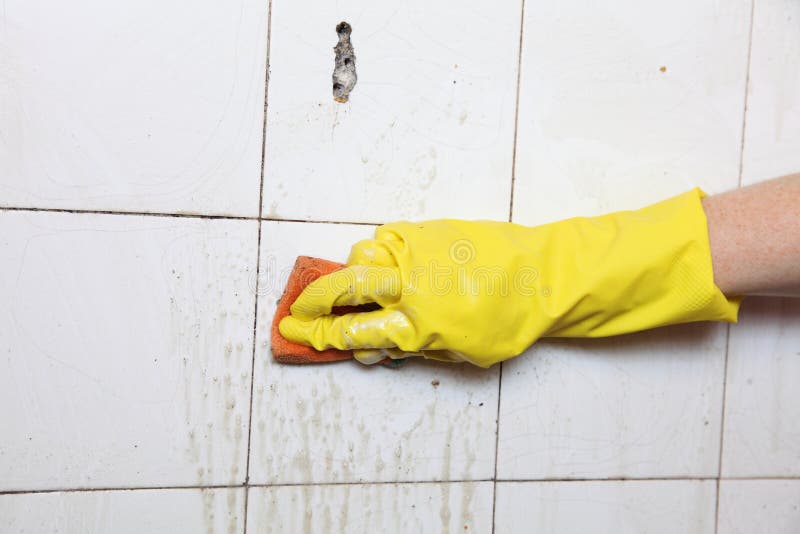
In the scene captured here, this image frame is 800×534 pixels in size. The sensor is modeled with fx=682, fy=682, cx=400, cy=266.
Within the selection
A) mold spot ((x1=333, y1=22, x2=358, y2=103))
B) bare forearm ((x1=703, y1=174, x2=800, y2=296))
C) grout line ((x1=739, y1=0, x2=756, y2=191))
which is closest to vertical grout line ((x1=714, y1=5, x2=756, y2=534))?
grout line ((x1=739, y1=0, x2=756, y2=191))

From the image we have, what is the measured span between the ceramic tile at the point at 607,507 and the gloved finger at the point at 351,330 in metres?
0.34

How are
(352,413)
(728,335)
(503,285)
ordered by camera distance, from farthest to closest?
(728,335) → (352,413) → (503,285)

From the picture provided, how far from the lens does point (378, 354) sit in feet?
3.22

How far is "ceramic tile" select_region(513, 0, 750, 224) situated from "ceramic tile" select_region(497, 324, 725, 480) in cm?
23

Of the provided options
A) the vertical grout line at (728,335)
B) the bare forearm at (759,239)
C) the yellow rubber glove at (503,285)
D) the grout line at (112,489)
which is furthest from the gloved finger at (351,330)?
the vertical grout line at (728,335)

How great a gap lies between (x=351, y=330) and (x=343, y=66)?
15.2 inches

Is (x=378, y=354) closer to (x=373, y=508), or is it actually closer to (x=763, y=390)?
(x=373, y=508)

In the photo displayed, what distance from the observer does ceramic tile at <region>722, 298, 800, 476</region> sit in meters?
1.15

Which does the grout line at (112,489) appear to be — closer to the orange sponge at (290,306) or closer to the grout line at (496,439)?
the orange sponge at (290,306)

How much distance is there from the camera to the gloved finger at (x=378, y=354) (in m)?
0.98

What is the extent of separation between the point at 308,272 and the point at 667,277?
1.67ft

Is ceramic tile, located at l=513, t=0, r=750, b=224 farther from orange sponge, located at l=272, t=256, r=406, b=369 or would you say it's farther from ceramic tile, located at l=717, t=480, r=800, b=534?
Answer: ceramic tile, located at l=717, t=480, r=800, b=534

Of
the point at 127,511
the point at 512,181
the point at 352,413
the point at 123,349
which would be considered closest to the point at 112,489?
the point at 127,511

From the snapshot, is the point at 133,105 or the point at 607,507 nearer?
the point at 133,105
